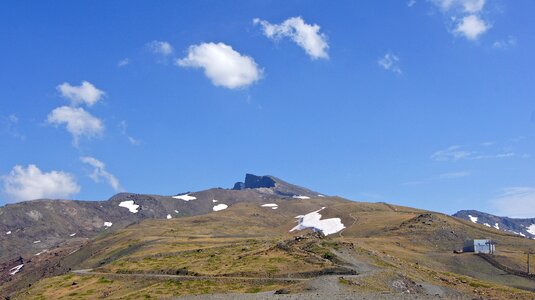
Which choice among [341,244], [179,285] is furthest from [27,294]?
[341,244]

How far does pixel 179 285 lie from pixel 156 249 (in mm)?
55554

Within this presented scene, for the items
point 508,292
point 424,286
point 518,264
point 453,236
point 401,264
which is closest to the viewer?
point 424,286

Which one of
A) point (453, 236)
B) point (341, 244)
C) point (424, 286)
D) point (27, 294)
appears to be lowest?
point (27, 294)

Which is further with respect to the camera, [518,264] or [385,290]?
[518,264]

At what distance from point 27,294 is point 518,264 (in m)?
114

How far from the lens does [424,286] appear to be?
282 feet

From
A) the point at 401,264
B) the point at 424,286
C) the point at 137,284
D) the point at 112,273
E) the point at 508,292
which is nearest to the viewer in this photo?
the point at 424,286

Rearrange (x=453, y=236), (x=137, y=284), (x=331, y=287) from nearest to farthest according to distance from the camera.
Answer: (x=331, y=287) < (x=137, y=284) < (x=453, y=236)

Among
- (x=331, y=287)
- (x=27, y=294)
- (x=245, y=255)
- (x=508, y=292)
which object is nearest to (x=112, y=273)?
(x=27, y=294)

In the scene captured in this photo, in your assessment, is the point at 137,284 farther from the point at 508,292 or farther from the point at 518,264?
the point at 518,264

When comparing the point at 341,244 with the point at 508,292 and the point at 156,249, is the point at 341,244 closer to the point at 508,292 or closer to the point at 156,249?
the point at 508,292

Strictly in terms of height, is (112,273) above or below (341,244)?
below

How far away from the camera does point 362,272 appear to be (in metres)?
88.8

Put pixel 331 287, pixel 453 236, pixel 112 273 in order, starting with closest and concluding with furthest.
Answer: pixel 331 287, pixel 112 273, pixel 453 236
